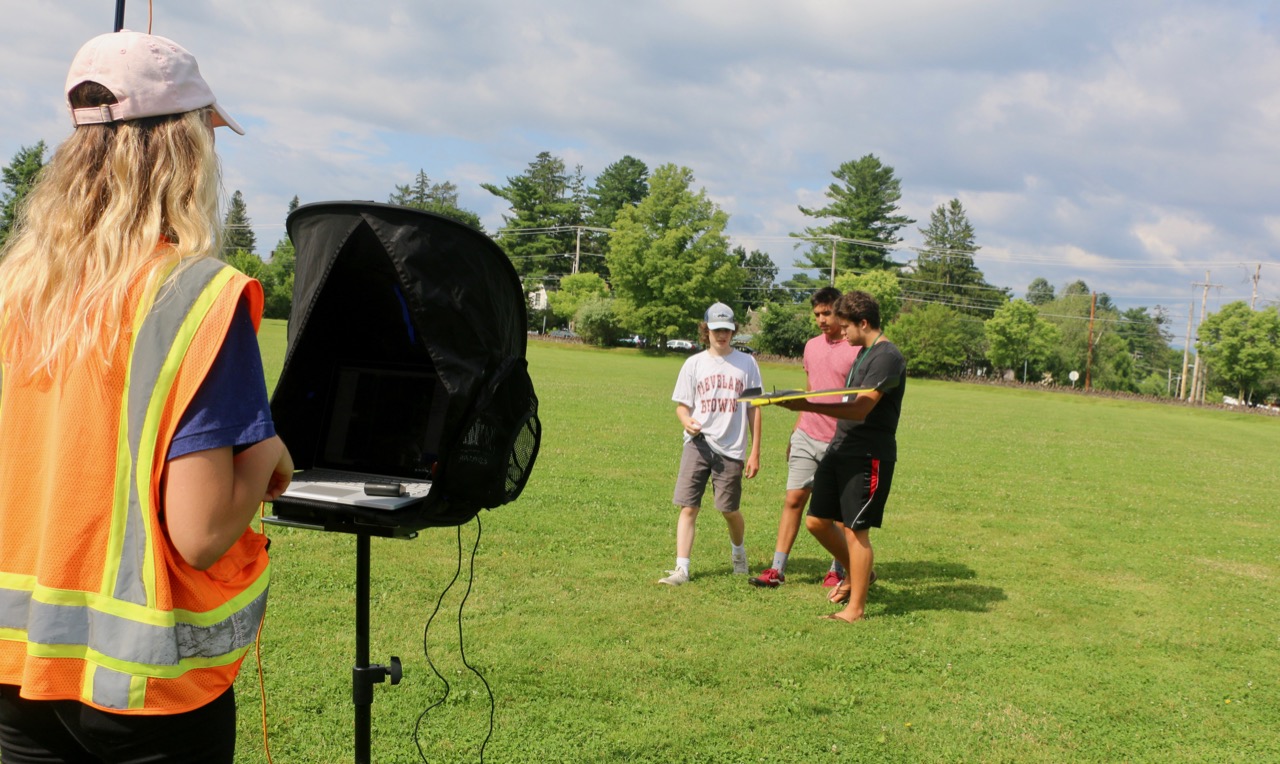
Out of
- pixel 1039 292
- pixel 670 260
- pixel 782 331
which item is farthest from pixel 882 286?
pixel 1039 292

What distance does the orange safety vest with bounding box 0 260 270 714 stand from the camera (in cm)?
182

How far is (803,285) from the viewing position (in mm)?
97875

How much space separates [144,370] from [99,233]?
30 centimetres

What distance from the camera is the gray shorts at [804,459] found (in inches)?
313

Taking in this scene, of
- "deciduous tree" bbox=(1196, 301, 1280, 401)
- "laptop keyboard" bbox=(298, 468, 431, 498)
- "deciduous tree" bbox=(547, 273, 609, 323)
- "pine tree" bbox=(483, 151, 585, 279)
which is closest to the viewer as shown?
"laptop keyboard" bbox=(298, 468, 431, 498)

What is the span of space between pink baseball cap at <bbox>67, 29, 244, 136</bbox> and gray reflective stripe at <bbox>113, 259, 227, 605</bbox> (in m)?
0.36

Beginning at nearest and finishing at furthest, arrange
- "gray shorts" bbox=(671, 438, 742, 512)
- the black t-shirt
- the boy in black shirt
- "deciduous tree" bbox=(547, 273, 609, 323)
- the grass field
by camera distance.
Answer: the grass field < the black t-shirt < the boy in black shirt < "gray shorts" bbox=(671, 438, 742, 512) < "deciduous tree" bbox=(547, 273, 609, 323)

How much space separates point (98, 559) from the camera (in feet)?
6.15

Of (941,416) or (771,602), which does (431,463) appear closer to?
(771,602)

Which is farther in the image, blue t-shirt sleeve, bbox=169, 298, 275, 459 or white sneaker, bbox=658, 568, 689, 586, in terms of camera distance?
white sneaker, bbox=658, 568, 689, 586

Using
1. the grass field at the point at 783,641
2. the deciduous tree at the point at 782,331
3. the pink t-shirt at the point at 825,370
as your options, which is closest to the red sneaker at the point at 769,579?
the grass field at the point at 783,641

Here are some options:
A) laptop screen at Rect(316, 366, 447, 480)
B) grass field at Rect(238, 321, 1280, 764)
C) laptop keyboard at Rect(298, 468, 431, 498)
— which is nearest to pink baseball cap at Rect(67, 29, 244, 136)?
laptop keyboard at Rect(298, 468, 431, 498)

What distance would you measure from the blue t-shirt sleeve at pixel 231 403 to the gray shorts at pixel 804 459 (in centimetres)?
644

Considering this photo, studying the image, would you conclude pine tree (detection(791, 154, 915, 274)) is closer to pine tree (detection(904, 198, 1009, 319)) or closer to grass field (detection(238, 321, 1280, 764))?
pine tree (detection(904, 198, 1009, 319))
